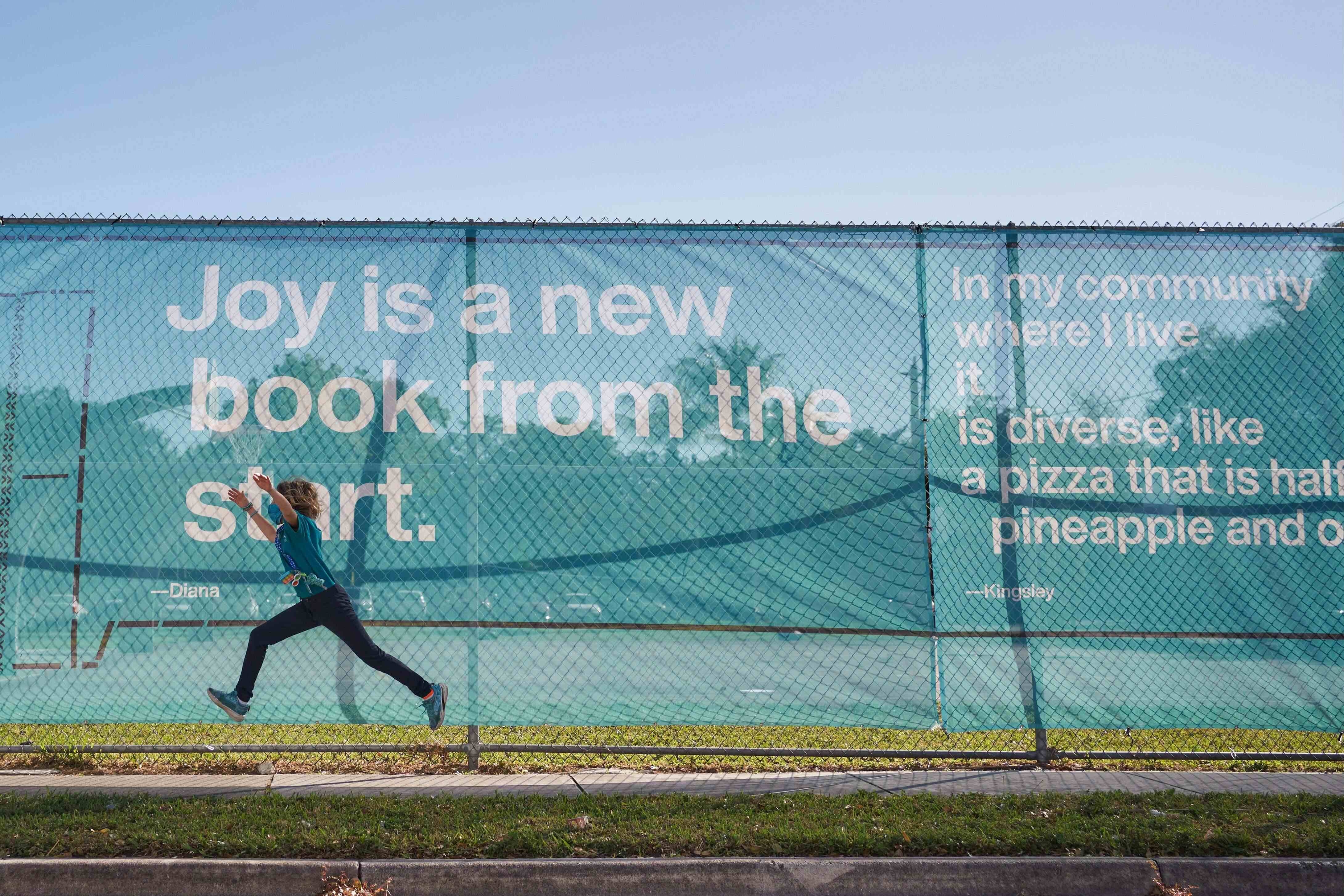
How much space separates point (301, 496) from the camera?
5.95 meters

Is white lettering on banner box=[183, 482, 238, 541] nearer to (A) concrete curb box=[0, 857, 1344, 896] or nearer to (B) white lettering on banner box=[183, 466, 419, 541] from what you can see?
(B) white lettering on banner box=[183, 466, 419, 541]

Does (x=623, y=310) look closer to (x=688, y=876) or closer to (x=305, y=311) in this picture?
(x=305, y=311)

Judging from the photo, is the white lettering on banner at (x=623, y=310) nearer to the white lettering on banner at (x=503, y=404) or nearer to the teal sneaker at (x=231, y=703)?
the white lettering on banner at (x=503, y=404)

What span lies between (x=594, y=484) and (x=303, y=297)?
6.87 ft

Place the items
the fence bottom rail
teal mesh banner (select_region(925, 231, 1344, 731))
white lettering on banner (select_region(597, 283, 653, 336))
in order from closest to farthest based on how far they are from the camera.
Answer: the fence bottom rail < teal mesh banner (select_region(925, 231, 1344, 731)) < white lettering on banner (select_region(597, 283, 653, 336))

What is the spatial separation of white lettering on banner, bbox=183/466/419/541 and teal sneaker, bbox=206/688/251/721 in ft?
2.88

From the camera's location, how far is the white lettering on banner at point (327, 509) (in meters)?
6.12

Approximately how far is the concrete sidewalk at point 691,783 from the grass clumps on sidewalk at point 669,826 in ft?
0.87

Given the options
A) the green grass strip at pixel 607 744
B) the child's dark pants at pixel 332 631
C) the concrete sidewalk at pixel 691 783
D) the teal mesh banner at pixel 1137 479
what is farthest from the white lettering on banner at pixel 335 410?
A: the teal mesh banner at pixel 1137 479

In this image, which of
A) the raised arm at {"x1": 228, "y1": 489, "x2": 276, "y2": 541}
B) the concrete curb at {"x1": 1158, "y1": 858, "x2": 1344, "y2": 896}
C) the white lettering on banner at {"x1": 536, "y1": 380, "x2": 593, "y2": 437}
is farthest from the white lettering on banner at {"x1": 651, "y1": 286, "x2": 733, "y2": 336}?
the concrete curb at {"x1": 1158, "y1": 858, "x2": 1344, "y2": 896}

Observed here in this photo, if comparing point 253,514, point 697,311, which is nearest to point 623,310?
point 697,311

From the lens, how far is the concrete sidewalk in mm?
5691

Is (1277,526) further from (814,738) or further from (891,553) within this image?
(814,738)

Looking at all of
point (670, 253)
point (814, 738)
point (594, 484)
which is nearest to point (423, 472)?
point (594, 484)
